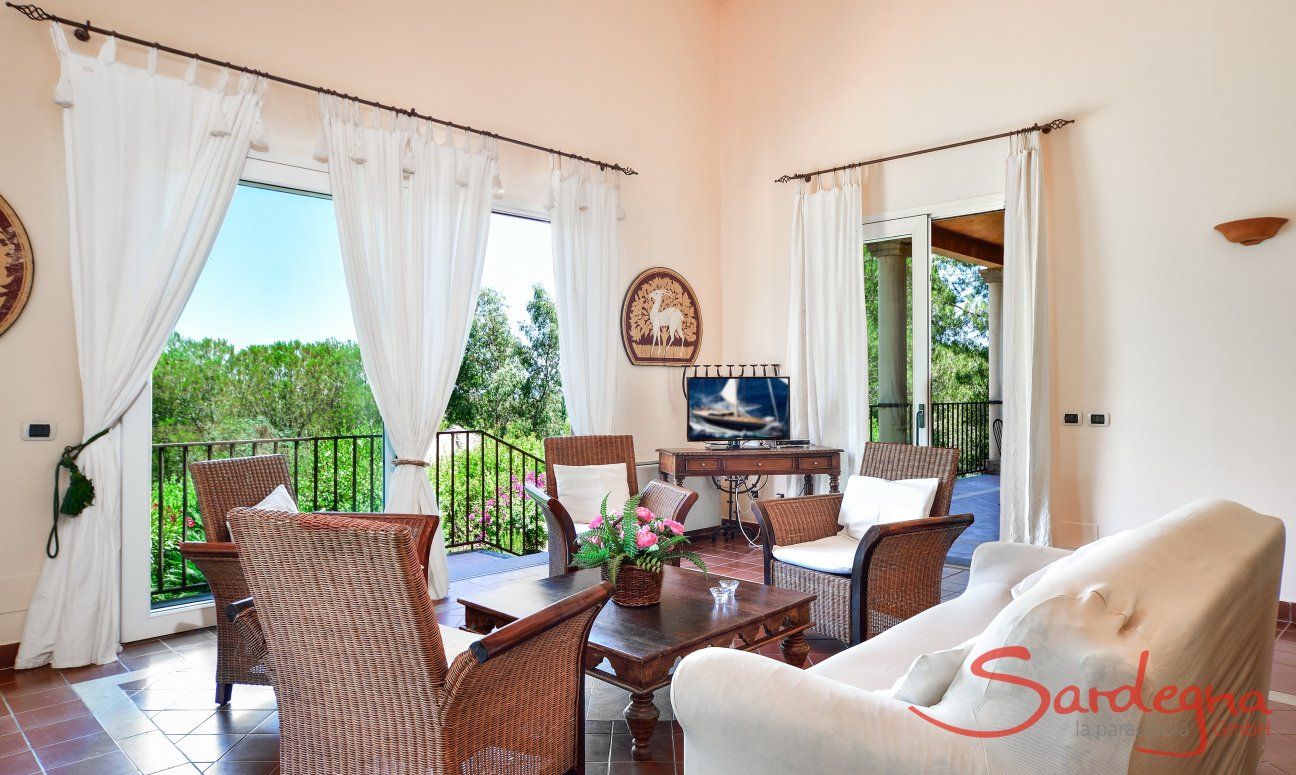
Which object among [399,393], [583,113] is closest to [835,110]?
[583,113]

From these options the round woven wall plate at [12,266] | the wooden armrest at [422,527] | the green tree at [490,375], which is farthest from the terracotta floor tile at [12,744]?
the green tree at [490,375]

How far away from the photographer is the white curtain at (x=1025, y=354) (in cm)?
443

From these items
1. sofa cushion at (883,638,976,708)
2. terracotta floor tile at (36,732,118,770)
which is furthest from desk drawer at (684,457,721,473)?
sofa cushion at (883,638,976,708)

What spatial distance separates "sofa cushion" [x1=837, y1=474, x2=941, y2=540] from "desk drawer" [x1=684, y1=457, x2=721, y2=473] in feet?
4.11

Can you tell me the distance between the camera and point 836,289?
5465 mm

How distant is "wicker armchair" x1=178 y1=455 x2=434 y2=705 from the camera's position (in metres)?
2.71

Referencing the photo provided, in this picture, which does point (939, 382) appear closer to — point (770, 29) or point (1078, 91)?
point (1078, 91)

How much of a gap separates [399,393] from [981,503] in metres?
3.68

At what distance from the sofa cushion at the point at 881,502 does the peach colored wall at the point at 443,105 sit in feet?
7.03

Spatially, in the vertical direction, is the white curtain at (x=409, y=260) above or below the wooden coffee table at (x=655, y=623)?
above

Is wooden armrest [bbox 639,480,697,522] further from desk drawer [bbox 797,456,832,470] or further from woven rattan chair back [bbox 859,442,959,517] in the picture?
desk drawer [bbox 797,456,832,470]

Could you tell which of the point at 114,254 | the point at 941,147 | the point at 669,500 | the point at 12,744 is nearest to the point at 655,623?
the point at 669,500

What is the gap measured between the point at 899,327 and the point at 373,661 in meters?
4.46

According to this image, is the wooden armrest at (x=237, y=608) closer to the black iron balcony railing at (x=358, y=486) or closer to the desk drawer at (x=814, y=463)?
the black iron balcony railing at (x=358, y=486)
